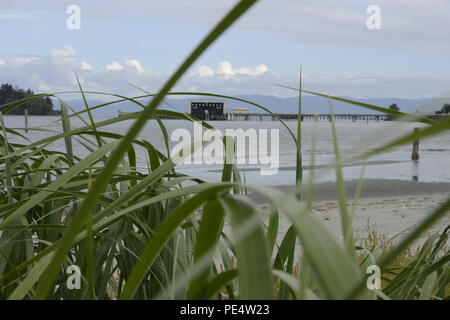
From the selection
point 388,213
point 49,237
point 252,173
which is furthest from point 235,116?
point 49,237

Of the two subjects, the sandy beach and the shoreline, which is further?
the shoreline

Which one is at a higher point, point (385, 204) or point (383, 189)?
point (385, 204)

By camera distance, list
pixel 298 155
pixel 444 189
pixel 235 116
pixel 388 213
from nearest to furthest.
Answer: pixel 298 155 < pixel 388 213 < pixel 444 189 < pixel 235 116

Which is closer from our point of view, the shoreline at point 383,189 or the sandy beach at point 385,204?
the sandy beach at point 385,204

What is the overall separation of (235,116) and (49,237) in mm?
45391

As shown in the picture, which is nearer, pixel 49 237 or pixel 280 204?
pixel 280 204

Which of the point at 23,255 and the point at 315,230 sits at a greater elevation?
the point at 315,230

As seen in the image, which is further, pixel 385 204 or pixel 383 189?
pixel 383 189

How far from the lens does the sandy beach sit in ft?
20.2

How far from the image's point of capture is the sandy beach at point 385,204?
6164 millimetres

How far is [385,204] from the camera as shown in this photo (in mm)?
8641
